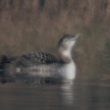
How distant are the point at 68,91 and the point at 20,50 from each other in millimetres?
4978

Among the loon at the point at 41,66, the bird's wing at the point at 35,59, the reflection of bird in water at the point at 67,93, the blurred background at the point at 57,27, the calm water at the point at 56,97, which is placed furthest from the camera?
the blurred background at the point at 57,27

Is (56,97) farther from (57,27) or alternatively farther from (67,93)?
(57,27)

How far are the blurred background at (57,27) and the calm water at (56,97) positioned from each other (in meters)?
2.87

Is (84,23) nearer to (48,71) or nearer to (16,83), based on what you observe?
(48,71)

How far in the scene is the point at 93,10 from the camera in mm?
22734

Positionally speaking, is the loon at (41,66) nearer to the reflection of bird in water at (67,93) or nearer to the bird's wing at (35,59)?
the bird's wing at (35,59)

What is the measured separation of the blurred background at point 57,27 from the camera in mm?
20734

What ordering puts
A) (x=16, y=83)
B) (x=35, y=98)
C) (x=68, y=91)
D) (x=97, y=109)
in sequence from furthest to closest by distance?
1. (x=16, y=83)
2. (x=68, y=91)
3. (x=35, y=98)
4. (x=97, y=109)

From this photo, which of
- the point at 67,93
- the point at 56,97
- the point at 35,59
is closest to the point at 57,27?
the point at 35,59

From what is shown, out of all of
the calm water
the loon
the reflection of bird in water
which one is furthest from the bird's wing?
the reflection of bird in water

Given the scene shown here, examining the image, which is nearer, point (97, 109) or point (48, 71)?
point (97, 109)

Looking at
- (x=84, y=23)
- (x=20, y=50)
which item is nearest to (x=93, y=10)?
(x=84, y=23)

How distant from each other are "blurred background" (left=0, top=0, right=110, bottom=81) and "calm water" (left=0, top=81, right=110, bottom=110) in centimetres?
287

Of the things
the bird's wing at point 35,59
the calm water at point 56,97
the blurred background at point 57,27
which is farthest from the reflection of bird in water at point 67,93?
the bird's wing at point 35,59
